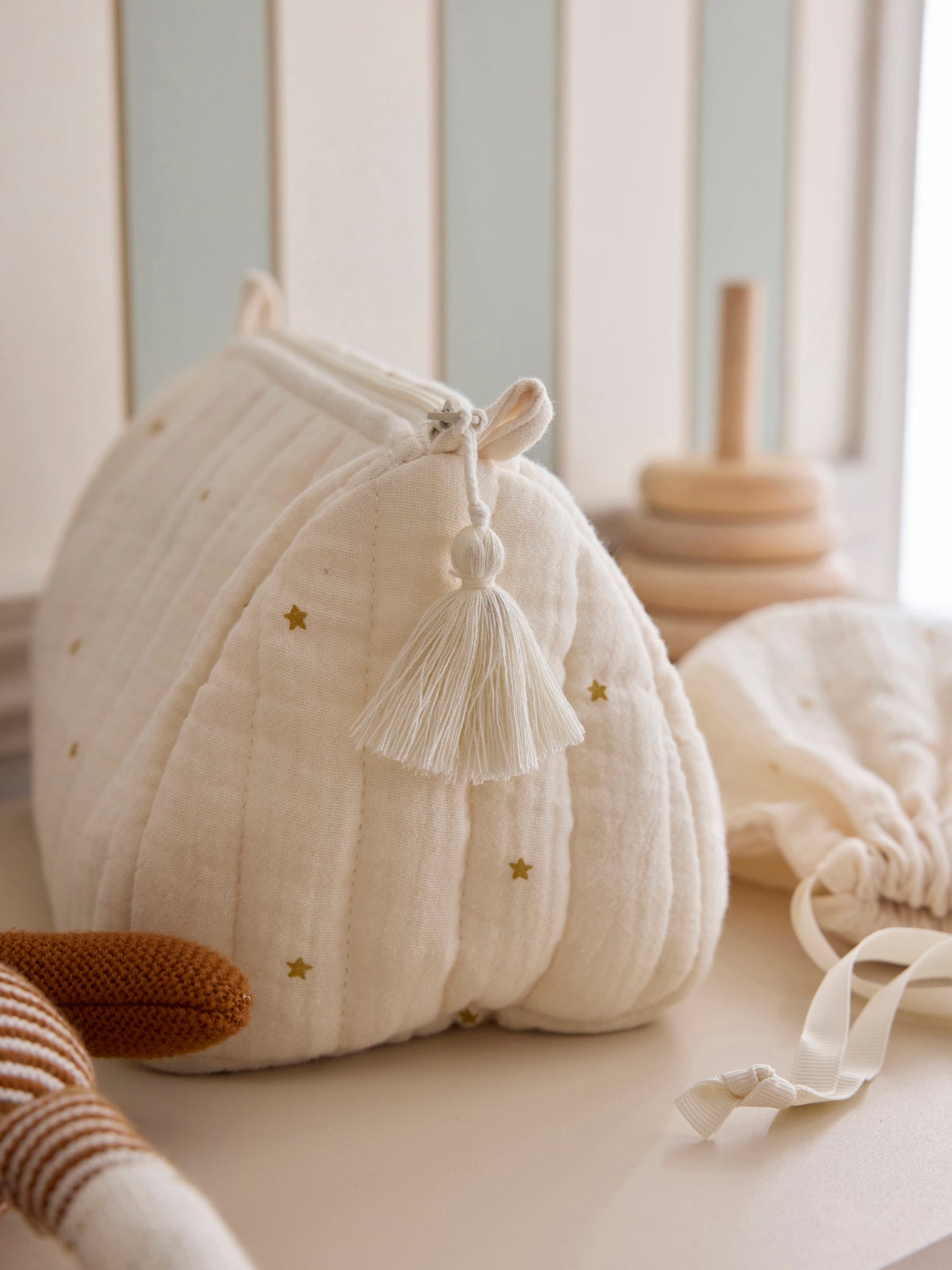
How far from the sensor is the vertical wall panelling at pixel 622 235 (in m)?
1.13

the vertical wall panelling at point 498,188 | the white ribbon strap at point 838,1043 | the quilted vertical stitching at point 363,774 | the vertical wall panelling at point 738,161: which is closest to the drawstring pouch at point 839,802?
the white ribbon strap at point 838,1043

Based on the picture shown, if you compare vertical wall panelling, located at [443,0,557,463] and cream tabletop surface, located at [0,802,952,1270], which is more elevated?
vertical wall panelling, located at [443,0,557,463]

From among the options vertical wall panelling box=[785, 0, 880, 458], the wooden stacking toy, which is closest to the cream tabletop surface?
the wooden stacking toy

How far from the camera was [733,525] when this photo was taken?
1003mm

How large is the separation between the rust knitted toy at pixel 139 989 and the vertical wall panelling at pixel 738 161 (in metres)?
0.95

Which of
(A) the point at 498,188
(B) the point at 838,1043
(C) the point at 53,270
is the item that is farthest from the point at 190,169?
(B) the point at 838,1043

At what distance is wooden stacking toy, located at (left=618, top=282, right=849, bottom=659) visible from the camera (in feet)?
3.21

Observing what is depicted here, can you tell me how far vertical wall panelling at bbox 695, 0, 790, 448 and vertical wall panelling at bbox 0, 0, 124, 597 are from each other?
60 centimetres

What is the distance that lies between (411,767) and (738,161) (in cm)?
97

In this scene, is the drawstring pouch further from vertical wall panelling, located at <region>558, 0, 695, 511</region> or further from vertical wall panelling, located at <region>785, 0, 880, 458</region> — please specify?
vertical wall panelling, located at <region>785, 0, 880, 458</region>

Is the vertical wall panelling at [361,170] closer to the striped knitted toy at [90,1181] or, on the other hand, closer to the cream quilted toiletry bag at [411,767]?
the cream quilted toiletry bag at [411,767]

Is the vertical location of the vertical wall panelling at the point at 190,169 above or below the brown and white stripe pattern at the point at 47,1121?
above

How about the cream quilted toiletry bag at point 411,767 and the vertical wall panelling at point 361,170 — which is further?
the vertical wall panelling at point 361,170

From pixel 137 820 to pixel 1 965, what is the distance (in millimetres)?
87
